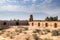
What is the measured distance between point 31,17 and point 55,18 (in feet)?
42.5

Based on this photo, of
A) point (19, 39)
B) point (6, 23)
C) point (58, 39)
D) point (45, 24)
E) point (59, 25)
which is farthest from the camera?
point (6, 23)

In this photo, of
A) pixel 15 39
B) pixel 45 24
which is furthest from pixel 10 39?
pixel 45 24

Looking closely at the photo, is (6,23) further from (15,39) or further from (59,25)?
(15,39)

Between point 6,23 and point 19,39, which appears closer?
point 19,39

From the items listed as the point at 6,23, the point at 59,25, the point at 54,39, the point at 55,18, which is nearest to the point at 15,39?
the point at 54,39

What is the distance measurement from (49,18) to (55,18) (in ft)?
9.25

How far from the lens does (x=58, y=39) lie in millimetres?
22875

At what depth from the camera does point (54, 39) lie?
22969mm

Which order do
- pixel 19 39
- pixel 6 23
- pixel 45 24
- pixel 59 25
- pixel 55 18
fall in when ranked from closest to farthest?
pixel 19 39, pixel 59 25, pixel 45 24, pixel 55 18, pixel 6 23

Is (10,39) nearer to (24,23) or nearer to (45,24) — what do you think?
(45,24)

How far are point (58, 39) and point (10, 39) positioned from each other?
788cm

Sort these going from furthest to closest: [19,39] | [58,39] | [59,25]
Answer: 1. [59,25]
2. [19,39]
3. [58,39]

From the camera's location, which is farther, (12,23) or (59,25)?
(12,23)

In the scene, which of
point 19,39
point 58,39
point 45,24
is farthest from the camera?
point 45,24
